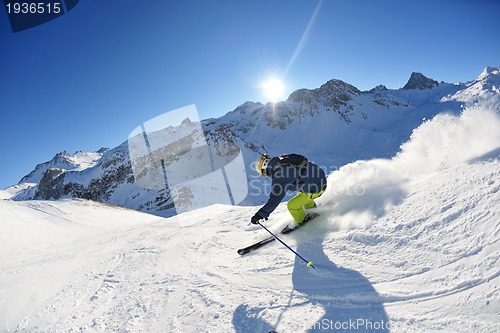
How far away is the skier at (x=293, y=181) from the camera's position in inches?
225

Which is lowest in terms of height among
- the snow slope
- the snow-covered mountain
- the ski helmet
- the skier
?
the snow slope

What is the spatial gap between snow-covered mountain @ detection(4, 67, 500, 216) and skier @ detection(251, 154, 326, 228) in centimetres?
4884

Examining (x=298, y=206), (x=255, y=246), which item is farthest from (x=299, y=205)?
(x=255, y=246)

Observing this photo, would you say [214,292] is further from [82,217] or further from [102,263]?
[82,217]

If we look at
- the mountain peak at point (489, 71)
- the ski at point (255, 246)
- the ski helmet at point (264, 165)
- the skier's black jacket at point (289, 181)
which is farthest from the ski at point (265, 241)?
the mountain peak at point (489, 71)

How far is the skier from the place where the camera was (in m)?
5.73

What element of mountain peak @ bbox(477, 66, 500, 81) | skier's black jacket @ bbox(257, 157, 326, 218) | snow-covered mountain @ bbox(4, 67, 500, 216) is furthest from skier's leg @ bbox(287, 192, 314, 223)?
mountain peak @ bbox(477, 66, 500, 81)

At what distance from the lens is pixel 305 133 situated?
410 feet

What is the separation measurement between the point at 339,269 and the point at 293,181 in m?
2.15

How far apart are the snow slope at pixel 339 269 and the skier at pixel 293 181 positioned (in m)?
0.53

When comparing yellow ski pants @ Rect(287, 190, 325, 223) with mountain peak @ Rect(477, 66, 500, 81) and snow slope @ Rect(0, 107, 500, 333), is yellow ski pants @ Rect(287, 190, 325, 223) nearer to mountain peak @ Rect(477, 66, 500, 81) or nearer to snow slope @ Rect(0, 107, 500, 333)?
snow slope @ Rect(0, 107, 500, 333)

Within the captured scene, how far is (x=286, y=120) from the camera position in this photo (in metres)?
134

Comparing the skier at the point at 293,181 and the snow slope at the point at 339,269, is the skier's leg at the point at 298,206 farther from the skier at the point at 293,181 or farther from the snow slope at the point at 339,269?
the snow slope at the point at 339,269

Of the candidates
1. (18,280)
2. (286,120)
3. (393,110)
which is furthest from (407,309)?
(393,110)
